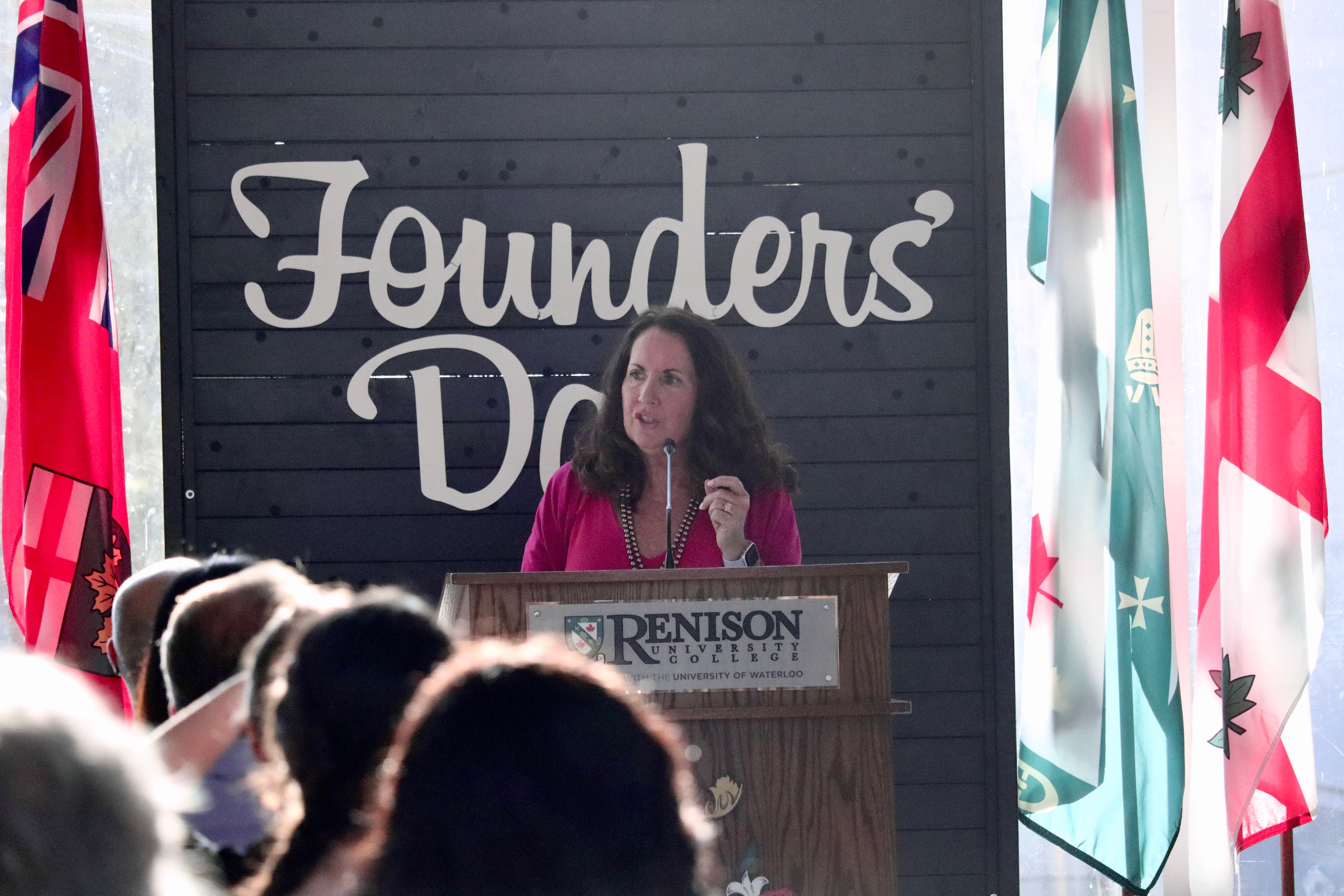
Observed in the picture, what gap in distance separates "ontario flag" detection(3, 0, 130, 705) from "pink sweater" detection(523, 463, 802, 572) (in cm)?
119

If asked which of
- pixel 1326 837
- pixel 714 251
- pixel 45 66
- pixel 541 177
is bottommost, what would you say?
pixel 1326 837

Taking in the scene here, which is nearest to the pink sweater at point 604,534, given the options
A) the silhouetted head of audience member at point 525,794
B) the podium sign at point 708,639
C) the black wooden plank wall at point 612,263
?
the black wooden plank wall at point 612,263

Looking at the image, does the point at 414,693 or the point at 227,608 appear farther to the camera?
the point at 227,608

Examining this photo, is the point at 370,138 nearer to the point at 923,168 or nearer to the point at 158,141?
the point at 158,141

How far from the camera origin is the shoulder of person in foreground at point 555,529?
303 cm

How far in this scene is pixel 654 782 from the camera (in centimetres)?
84

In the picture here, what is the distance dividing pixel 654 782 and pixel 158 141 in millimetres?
3258

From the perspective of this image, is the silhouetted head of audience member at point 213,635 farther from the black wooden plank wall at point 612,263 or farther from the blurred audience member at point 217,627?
the black wooden plank wall at point 612,263

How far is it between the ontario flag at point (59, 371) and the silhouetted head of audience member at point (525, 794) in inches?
108

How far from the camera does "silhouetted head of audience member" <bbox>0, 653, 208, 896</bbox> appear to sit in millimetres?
607

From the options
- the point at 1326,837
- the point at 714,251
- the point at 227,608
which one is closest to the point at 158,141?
the point at 714,251

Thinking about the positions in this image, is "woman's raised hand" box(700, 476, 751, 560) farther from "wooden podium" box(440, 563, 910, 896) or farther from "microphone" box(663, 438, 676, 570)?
"wooden podium" box(440, 563, 910, 896)

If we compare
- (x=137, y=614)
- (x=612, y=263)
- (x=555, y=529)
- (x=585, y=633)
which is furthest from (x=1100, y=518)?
(x=137, y=614)

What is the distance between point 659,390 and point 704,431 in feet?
0.49
